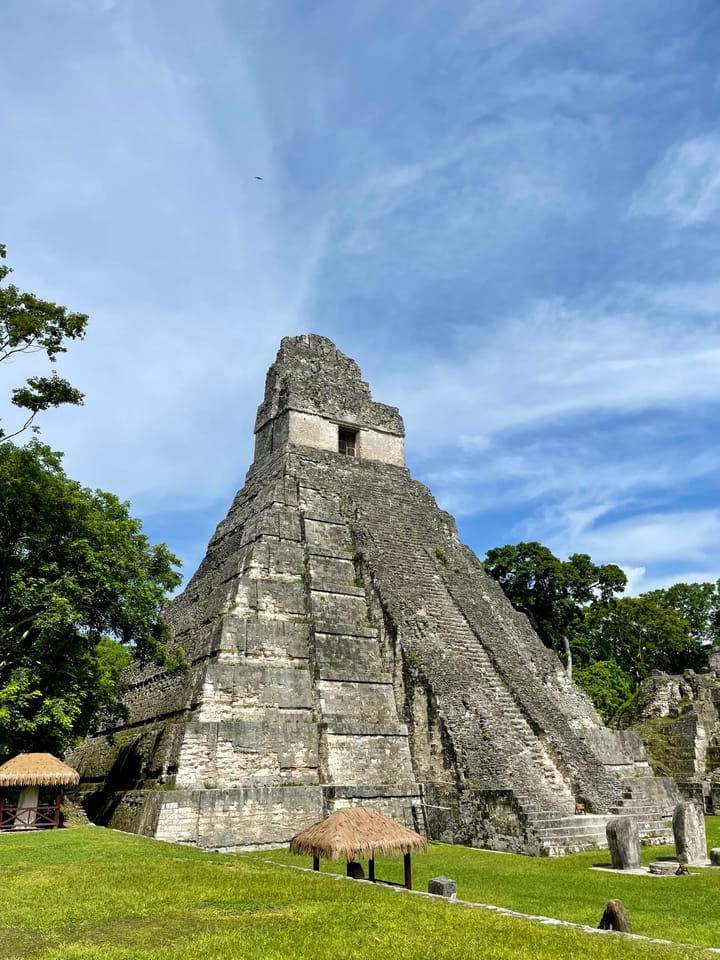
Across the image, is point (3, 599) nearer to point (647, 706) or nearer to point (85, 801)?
point (85, 801)

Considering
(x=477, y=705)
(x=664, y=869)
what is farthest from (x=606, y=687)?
(x=664, y=869)

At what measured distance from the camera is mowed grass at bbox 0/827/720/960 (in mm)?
5535

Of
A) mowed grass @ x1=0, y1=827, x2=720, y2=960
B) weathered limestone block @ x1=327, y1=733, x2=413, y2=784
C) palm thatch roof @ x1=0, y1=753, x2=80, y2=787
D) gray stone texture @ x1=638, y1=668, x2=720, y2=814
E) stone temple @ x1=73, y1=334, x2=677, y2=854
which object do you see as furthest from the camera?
gray stone texture @ x1=638, y1=668, x2=720, y2=814

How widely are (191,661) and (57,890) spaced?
8260 millimetres

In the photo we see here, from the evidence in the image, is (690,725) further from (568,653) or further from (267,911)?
(267,911)

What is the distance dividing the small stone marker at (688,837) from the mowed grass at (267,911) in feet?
4.12

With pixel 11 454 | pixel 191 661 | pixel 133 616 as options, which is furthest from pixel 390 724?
pixel 11 454

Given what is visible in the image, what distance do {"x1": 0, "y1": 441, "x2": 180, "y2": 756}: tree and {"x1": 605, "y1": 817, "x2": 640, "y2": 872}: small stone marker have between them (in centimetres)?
984

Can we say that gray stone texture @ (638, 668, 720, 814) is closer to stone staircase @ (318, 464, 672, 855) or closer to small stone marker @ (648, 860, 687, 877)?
stone staircase @ (318, 464, 672, 855)

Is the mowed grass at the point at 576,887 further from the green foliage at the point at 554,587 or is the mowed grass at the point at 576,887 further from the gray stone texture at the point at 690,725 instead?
the green foliage at the point at 554,587

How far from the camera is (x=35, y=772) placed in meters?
14.0

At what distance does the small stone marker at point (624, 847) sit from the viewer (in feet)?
35.7

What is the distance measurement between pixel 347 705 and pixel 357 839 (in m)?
6.95

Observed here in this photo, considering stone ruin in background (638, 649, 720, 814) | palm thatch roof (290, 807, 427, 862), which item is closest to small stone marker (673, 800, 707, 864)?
palm thatch roof (290, 807, 427, 862)
